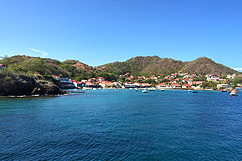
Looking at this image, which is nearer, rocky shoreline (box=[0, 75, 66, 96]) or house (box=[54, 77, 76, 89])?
rocky shoreline (box=[0, 75, 66, 96])

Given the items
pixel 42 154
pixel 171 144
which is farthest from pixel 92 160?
pixel 171 144

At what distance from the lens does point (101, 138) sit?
1260 centimetres

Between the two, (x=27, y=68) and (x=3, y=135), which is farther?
(x=27, y=68)

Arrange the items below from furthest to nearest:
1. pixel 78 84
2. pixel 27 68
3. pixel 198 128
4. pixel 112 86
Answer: pixel 112 86
pixel 78 84
pixel 27 68
pixel 198 128

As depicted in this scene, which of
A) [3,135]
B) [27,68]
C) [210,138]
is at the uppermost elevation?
[27,68]

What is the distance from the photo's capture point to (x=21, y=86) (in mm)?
46312

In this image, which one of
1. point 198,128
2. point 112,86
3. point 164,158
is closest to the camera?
point 164,158

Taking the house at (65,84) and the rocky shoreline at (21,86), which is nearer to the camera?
the rocky shoreline at (21,86)

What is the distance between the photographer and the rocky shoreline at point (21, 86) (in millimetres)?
44466

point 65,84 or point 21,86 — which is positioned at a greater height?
point 65,84

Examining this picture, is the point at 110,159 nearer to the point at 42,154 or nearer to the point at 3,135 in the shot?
the point at 42,154

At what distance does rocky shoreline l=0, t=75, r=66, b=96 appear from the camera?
44.5 metres

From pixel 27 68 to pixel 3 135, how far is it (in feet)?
259

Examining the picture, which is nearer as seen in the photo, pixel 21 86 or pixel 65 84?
pixel 21 86
